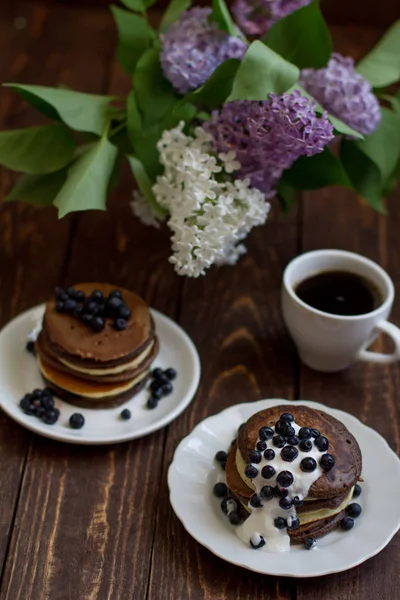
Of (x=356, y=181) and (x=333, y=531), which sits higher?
(x=356, y=181)

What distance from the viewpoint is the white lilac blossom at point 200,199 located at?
3.68 ft

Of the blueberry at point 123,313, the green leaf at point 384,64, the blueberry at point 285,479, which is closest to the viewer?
the blueberry at point 285,479

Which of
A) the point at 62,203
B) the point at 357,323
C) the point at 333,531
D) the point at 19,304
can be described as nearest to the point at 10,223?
the point at 19,304

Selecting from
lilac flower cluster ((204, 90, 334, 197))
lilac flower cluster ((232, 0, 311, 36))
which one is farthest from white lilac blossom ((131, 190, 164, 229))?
lilac flower cluster ((232, 0, 311, 36))

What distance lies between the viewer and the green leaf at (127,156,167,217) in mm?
1220

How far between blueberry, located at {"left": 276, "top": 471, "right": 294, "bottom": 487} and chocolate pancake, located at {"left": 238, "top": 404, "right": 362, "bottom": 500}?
0.03 m

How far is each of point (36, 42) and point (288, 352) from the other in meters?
0.96

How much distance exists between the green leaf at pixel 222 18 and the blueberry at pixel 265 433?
1.78 feet

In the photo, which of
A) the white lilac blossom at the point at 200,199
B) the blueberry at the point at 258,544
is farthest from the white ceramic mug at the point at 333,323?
the blueberry at the point at 258,544

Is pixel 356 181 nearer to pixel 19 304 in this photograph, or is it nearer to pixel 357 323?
pixel 357 323

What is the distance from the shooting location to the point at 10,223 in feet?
4.72

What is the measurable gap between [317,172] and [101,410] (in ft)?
1.52

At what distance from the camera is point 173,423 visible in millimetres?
1149

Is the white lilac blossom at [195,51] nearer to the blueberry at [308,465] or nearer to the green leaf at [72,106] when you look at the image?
the green leaf at [72,106]
